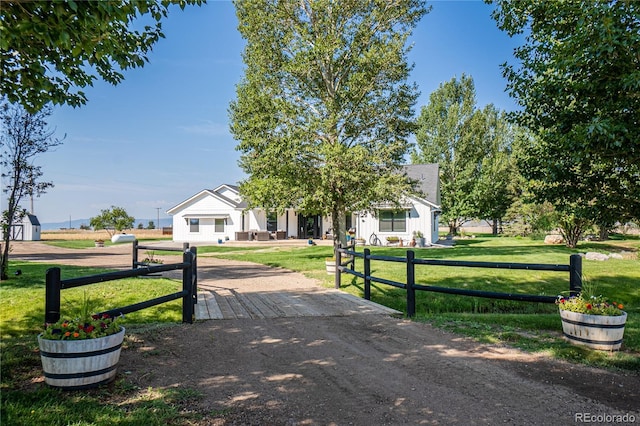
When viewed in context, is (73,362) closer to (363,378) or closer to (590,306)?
(363,378)

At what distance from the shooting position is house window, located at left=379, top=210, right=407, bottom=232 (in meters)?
27.8

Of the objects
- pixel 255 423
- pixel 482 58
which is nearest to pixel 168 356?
pixel 255 423

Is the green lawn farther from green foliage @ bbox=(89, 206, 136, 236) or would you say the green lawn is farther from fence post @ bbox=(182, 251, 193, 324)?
green foliage @ bbox=(89, 206, 136, 236)

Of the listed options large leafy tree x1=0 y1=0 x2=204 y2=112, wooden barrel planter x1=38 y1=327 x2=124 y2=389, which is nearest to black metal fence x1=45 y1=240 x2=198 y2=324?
wooden barrel planter x1=38 y1=327 x2=124 y2=389

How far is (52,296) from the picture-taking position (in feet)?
13.6

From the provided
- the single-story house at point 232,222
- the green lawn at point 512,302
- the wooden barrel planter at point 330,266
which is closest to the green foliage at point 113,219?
the single-story house at point 232,222

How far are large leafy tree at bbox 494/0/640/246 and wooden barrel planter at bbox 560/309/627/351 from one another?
3077 mm

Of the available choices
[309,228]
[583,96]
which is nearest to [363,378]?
[583,96]

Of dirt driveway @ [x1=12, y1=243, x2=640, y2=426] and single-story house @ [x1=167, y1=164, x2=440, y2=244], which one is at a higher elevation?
single-story house @ [x1=167, y1=164, x2=440, y2=244]

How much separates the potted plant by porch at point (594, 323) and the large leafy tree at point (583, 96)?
2.89 m

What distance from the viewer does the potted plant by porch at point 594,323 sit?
4855 millimetres

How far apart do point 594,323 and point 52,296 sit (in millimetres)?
6377

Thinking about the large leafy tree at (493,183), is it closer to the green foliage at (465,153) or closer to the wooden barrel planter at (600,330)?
the green foliage at (465,153)

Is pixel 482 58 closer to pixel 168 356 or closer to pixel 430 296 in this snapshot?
pixel 430 296
